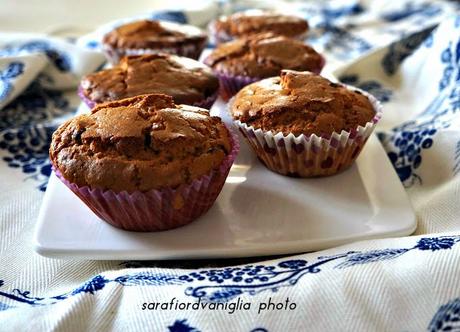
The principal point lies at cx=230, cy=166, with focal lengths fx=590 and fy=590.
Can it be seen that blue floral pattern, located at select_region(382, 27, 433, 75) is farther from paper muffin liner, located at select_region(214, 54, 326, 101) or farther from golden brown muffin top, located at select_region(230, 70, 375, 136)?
golden brown muffin top, located at select_region(230, 70, 375, 136)

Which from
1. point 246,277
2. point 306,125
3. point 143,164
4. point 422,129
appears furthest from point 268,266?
point 422,129

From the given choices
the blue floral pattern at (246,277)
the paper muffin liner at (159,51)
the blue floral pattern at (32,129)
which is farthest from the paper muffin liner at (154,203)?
the paper muffin liner at (159,51)

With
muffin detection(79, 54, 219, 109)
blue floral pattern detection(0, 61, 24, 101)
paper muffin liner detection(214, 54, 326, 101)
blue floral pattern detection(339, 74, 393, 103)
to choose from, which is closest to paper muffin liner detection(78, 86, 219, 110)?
muffin detection(79, 54, 219, 109)

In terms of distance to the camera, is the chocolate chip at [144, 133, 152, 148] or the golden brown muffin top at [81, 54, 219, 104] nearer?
the chocolate chip at [144, 133, 152, 148]

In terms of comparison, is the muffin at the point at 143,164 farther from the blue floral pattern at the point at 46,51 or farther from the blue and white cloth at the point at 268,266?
the blue floral pattern at the point at 46,51

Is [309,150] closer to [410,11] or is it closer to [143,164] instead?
[143,164]
